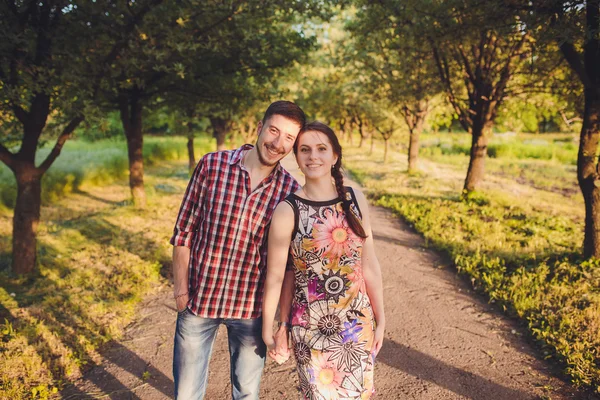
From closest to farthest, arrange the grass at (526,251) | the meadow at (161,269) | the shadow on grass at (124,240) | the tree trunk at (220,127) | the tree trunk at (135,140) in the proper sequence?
the meadow at (161,269) < the grass at (526,251) < the shadow on grass at (124,240) < the tree trunk at (135,140) < the tree trunk at (220,127)

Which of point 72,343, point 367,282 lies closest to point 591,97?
point 367,282

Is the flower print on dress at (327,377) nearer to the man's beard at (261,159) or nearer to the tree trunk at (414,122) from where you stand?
the man's beard at (261,159)

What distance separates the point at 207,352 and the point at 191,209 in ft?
3.02

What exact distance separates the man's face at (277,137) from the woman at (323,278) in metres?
0.06

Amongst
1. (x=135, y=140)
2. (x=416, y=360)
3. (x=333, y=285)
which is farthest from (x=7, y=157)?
(x=416, y=360)

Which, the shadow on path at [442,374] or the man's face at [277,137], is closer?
the man's face at [277,137]

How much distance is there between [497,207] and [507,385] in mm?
7753

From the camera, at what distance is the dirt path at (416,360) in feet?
11.6

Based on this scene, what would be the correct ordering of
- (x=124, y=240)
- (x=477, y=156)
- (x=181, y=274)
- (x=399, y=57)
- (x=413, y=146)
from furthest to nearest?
(x=413, y=146) → (x=399, y=57) → (x=477, y=156) → (x=124, y=240) → (x=181, y=274)

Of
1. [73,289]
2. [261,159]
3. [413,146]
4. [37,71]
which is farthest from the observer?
[413,146]

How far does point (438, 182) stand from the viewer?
50.2 ft

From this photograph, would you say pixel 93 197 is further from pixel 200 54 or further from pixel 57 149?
pixel 200 54

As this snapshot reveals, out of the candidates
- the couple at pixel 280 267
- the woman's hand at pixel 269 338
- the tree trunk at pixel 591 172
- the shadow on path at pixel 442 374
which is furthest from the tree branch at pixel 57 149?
the tree trunk at pixel 591 172

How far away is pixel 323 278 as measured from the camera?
6.77 feet
